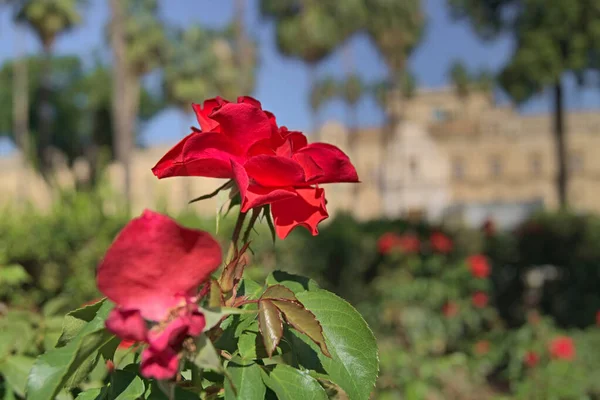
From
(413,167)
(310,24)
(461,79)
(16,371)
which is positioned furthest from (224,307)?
(461,79)

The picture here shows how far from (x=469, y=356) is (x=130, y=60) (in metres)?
24.3

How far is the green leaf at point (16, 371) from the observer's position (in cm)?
100

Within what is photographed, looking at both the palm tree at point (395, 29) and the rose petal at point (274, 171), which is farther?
the palm tree at point (395, 29)

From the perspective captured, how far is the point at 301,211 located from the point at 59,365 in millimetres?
286

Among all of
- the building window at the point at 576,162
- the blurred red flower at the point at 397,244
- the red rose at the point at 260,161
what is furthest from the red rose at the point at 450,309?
the building window at the point at 576,162

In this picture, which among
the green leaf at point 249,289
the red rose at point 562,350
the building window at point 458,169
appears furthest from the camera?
the building window at point 458,169

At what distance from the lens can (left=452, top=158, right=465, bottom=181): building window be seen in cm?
3581

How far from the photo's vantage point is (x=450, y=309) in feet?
18.6

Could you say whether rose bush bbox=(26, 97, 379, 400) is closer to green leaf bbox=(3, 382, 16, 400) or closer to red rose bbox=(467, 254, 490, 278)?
green leaf bbox=(3, 382, 16, 400)

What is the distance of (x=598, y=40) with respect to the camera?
15.1 meters

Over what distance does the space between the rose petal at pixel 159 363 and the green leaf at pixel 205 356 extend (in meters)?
0.02

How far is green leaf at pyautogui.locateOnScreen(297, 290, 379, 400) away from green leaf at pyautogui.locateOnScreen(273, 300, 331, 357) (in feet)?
0.14

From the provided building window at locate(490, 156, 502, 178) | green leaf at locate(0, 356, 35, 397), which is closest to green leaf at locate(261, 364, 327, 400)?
green leaf at locate(0, 356, 35, 397)

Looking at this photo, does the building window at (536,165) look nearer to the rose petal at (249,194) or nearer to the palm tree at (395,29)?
the palm tree at (395,29)
